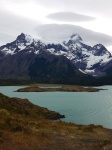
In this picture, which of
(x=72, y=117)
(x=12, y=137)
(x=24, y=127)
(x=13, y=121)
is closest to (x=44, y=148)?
(x=12, y=137)

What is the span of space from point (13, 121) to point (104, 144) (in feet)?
45.5

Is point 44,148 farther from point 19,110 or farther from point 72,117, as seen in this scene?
point 72,117

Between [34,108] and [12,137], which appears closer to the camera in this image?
[12,137]

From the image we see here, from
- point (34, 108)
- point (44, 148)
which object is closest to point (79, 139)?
point (44, 148)

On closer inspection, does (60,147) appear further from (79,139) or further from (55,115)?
(55,115)

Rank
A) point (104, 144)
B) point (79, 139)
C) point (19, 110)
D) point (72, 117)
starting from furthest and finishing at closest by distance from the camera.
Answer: point (72, 117), point (19, 110), point (79, 139), point (104, 144)

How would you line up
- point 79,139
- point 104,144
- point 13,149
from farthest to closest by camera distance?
1. point 79,139
2. point 104,144
3. point 13,149

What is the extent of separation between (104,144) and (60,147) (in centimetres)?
506

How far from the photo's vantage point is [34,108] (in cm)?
8512

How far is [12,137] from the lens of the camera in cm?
3947

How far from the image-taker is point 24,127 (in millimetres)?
44125

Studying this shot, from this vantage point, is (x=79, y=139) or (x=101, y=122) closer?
(x=79, y=139)

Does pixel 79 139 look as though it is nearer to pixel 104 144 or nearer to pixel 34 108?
pixel 104 144

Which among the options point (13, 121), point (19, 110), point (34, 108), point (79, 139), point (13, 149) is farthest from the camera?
point (34, 108)
